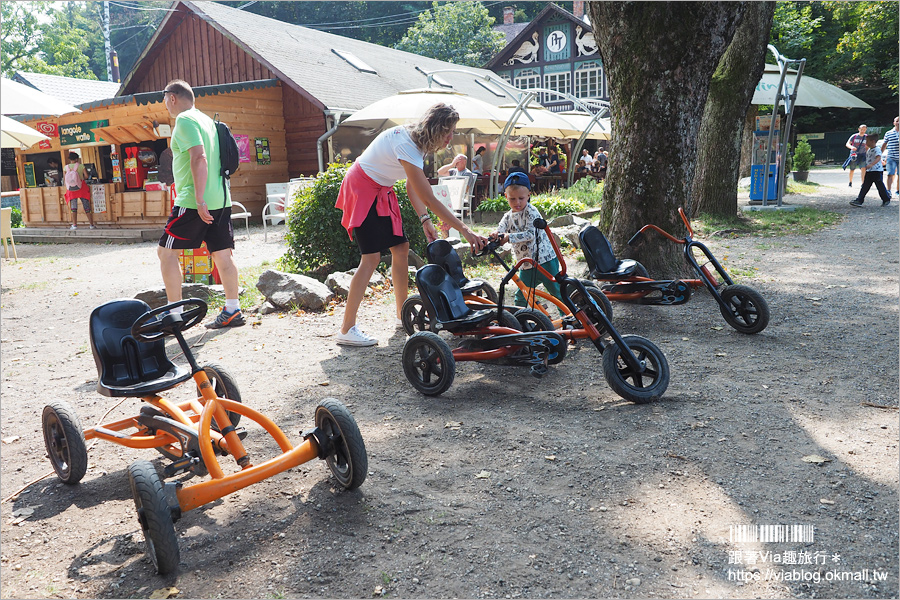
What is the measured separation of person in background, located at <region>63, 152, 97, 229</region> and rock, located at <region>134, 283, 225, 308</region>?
11606 mm

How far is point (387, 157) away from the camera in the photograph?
4.90 meters

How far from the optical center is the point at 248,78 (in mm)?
20453

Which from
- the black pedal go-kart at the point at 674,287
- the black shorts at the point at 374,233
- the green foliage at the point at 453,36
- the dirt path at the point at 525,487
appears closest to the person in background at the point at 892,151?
the dirt path at the point at 525,487

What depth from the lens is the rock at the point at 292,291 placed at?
6735 mm

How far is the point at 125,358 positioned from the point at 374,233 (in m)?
2.20

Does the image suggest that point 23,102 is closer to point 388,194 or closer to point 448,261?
point 388,194

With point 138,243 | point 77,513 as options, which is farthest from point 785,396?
point 138,243

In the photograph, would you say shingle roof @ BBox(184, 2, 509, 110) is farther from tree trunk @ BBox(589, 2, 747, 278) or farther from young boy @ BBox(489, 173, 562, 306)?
young boy @ BBox(489, 173, 562, 306)

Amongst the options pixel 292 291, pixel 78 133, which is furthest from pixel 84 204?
pixel 292 291

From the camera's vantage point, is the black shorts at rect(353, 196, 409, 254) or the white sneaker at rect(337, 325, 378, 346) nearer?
the black shorts at rect(353, 196, 409, 254)

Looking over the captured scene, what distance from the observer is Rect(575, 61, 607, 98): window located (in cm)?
3884

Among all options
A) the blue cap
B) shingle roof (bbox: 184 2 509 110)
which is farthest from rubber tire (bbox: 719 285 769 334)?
shingle roof (bbox: 184 2 509 110)

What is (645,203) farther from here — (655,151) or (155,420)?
(155,420)

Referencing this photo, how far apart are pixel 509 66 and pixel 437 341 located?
40.3 metres
